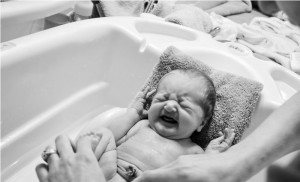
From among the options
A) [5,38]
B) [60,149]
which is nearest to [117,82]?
[5,38]

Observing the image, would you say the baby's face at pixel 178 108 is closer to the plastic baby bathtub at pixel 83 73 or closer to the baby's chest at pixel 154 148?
the baby's chest at pixel 154 148

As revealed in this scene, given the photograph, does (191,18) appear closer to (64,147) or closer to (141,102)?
(141,102)

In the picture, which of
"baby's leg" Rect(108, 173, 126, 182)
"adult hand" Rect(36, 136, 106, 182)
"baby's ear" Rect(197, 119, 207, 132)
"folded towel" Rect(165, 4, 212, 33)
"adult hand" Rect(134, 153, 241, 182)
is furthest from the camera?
"folded towel" Rect(165, 4, 212, 33)

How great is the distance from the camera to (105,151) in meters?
0.88

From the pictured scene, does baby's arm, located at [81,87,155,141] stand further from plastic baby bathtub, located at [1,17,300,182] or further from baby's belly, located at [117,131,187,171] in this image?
plastic baby bathtub, located at [1,17,300,182]

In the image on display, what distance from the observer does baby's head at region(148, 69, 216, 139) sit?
89 cm

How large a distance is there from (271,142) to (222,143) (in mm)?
227

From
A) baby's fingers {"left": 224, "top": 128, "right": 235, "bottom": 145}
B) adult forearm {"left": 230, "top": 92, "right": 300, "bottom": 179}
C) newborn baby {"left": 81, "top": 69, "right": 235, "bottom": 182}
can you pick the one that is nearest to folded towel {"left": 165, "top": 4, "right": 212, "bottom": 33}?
newborn baby {"left": 81, "top": 69, "right": 235, "bottom": 182}

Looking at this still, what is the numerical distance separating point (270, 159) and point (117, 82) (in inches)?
28.4

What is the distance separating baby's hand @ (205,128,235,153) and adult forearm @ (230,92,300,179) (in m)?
0.17

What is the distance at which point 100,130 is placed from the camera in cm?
90

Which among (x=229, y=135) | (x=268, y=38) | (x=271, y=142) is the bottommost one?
(x=268, y=38)

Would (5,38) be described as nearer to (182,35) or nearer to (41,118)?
(41,118)

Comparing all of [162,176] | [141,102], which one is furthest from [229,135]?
[162,176]
